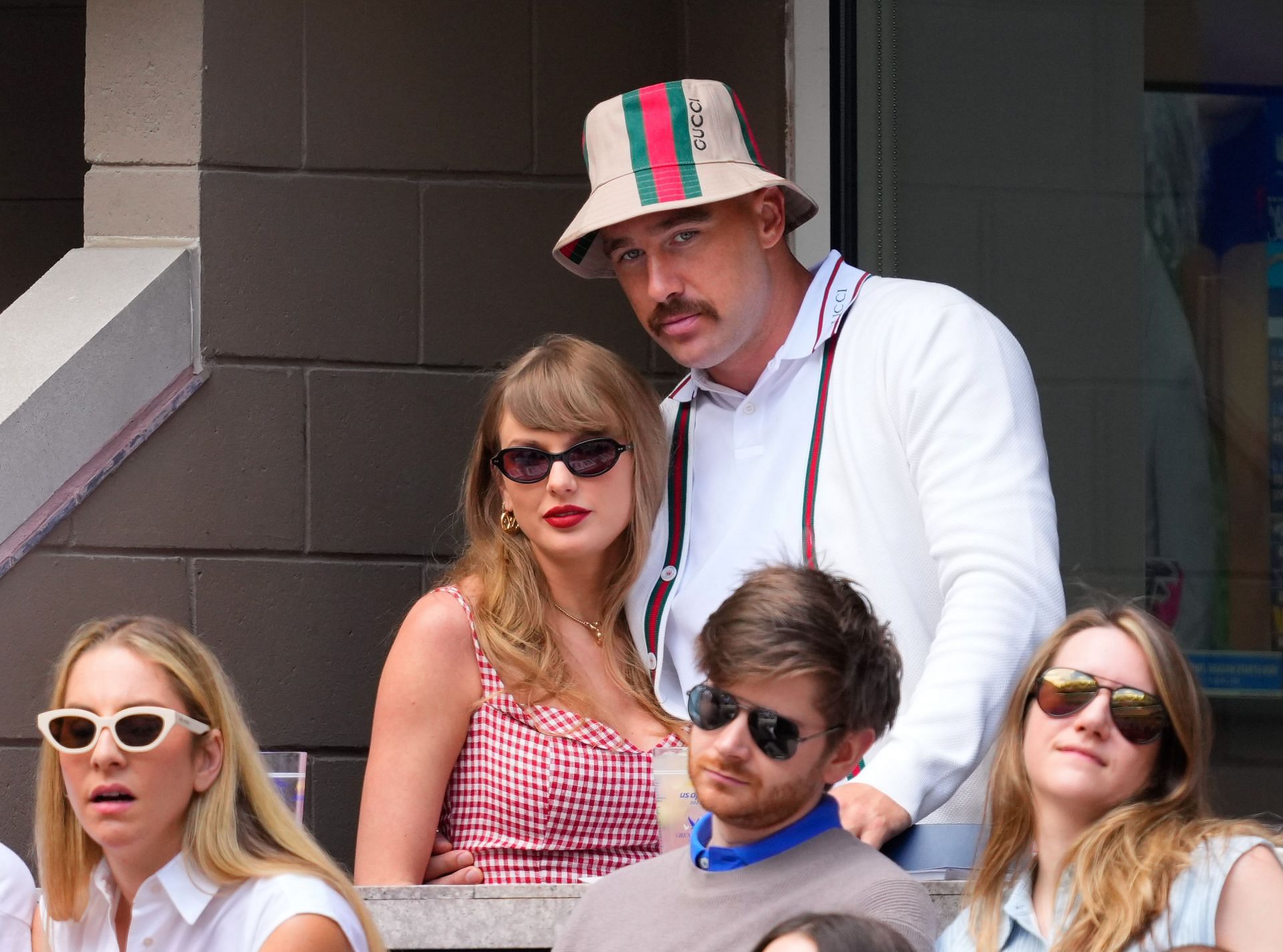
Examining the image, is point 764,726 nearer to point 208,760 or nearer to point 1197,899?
point 1197,899

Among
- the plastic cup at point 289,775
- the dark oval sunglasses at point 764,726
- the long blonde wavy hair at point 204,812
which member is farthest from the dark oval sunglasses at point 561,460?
the dark oval sunglasses at point 764,726

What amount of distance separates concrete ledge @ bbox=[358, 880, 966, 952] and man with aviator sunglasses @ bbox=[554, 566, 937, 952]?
234 mm

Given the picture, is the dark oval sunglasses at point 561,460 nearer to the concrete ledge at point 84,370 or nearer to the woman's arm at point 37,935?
the woman's arm at point 37,935

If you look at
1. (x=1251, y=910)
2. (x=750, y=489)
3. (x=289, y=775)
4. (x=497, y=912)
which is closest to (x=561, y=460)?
(x=750, y=489)

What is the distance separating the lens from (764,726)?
6.52 feet

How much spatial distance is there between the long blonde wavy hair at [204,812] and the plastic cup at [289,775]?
1.45 feet

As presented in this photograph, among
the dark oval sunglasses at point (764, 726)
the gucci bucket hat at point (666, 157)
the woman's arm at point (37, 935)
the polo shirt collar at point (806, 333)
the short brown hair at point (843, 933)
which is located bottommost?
the woman's arm at point (37, 935)

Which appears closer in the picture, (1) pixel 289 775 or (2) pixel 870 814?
(2) pixel 870 814

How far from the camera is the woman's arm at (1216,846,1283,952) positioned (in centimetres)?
192

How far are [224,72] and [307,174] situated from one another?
0.28 metres

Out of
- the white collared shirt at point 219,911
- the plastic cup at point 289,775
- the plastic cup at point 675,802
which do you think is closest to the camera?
the white collared shirt at point 219,911

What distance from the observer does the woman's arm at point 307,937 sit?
210 centimetres

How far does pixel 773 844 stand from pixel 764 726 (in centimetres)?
15

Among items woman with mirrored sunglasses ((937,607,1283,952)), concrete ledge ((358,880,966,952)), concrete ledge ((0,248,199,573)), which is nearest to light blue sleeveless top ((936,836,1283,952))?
woman with mirrored sunglasses ((937,607,1283,952))
